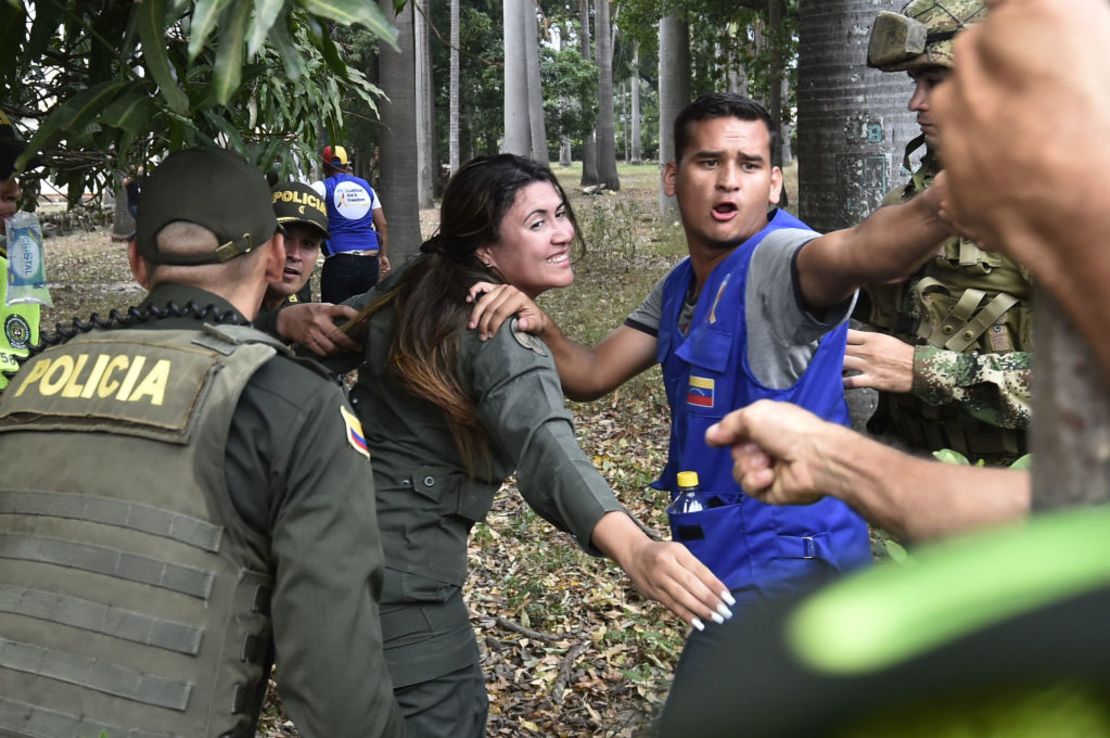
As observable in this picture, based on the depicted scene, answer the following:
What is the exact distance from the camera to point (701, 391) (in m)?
2.97

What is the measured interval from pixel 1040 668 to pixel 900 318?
3.41 meters

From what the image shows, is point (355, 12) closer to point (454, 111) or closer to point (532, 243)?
point (532, 243)

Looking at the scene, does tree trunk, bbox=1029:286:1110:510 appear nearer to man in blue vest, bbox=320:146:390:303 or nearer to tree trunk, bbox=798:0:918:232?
tree trunk, bbox=798:0:918:232

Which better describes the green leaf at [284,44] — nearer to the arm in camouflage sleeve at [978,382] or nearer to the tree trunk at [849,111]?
the arm in camouflage sleeve at [978,382]

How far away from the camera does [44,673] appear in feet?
7.36

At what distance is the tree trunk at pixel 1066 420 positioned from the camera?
0.71m

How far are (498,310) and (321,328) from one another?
0.70 metres

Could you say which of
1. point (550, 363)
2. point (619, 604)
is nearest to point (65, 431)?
point (550, 363)

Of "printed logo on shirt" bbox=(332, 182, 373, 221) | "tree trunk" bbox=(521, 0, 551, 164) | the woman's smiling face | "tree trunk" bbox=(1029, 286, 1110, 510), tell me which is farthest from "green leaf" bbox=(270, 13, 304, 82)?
"tree trunk" bbox=(521, 0, 551, 164)

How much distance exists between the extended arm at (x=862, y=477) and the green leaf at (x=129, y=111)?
1.90 meters

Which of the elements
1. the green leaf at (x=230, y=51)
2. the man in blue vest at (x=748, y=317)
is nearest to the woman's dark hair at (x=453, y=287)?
the man in blue vest at (x=748, y=317)

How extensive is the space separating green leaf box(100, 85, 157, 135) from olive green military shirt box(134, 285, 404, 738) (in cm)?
86

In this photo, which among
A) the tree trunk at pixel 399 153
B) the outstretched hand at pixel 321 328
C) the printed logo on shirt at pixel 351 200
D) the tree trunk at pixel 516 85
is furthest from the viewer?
the tree trunk at pixel 516 85

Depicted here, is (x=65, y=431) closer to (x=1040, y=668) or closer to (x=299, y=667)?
(x=299, y=667)
